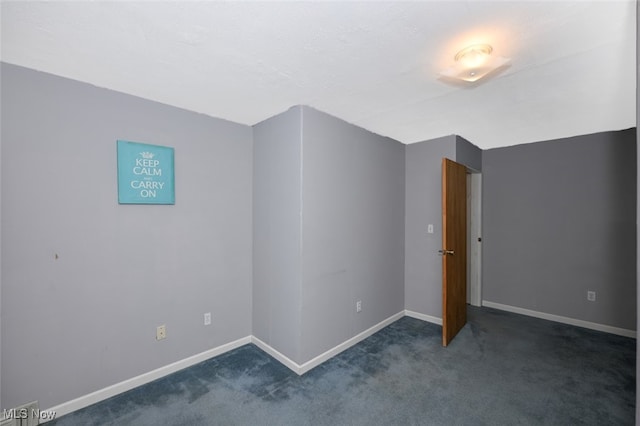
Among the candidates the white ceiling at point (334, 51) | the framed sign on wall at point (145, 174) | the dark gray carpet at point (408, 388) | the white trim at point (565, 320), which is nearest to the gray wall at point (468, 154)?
the white ceiling at point (334, 51)

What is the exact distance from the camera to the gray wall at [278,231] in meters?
2.48

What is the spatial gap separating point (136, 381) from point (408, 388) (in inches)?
81.7

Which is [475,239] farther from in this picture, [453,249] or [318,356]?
[318,356]

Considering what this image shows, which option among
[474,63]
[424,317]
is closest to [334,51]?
[474,63]

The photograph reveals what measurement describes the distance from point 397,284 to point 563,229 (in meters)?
2.12

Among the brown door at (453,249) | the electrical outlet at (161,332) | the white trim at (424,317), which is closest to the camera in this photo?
the electrical outlet at (161,332)

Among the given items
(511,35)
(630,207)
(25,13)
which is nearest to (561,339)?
(630,207)

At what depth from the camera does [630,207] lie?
3.16 m

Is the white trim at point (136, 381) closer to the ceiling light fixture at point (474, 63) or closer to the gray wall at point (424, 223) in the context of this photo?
the gray wall at point (424, 223)

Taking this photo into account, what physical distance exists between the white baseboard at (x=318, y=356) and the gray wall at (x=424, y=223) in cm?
65

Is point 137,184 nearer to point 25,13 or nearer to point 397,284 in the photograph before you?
point 25,13

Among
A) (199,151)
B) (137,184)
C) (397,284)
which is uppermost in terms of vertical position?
(199,151)

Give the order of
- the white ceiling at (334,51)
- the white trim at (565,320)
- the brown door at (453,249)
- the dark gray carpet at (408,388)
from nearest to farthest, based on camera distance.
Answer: the white ceiling at (334,51) → the dark gray carpet at (408,388) → the brown door at (453,249) → the white trim at (565,320)

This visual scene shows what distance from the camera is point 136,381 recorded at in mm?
2238
